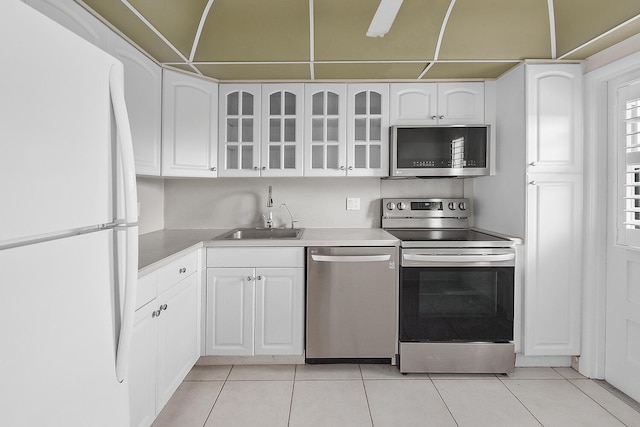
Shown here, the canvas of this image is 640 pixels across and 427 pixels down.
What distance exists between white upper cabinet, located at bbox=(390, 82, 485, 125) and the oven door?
103 centimetres

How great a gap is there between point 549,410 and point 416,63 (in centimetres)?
226

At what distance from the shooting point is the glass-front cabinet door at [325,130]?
2799 mm

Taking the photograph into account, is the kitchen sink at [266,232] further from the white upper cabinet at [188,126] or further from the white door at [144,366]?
the white door at [144,366]

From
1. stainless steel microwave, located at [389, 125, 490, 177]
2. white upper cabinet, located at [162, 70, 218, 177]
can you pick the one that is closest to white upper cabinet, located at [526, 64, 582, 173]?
stainless steel microwave, located at [389, 125, 490, 177]

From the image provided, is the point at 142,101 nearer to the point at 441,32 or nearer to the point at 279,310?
the point at 279,310

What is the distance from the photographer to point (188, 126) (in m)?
2.63

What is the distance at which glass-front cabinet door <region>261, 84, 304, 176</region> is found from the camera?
280 cm

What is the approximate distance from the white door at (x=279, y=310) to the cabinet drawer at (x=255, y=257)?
0.16 ft

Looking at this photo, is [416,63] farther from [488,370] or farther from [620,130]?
[488,370]

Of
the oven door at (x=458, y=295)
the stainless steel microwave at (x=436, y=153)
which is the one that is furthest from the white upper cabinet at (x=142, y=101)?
the oven door at (x=458, y=295)

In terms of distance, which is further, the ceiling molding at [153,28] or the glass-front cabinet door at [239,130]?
the glass-front cabinet door at [239,130]

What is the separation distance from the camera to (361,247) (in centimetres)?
247

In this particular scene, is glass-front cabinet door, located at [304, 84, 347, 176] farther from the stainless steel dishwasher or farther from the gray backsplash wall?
the stainless steel dishwasher

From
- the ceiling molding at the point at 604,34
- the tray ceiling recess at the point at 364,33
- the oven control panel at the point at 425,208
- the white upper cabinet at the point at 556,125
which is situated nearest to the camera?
the ceiling molding at the point at 604,34
